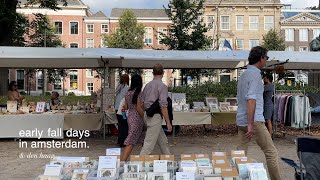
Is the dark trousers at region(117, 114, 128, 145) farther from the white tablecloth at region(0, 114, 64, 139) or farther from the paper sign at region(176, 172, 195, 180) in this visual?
the paper sign at region(176, 172, 195, 180)

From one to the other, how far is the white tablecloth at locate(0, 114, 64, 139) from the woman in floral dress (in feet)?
12.7

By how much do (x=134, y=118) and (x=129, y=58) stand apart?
3.68 meters

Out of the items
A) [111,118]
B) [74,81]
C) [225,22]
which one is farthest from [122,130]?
[225,22]

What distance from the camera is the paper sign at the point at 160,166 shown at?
348 centimetres

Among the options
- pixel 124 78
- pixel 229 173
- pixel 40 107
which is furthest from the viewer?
pixel 40 107

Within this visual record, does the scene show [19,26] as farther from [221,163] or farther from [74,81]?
[74,81]

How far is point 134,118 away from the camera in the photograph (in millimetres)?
6367

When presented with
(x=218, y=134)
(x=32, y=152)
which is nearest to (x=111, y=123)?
(x=32, y=152)

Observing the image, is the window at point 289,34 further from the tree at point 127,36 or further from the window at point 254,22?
the tree at point 127,36

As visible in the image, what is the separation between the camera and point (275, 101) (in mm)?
10305

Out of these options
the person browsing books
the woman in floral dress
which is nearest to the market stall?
the woman in floral dress

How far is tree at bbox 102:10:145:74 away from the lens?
36.8 metres

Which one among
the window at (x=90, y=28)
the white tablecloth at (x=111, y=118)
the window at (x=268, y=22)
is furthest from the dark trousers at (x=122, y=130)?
the window at (x=268, y=22)

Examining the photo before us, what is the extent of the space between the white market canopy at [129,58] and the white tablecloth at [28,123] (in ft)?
4.34
